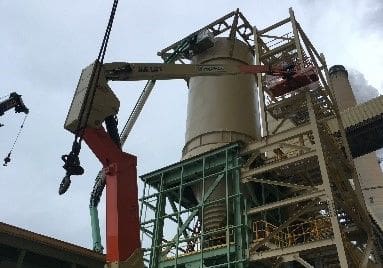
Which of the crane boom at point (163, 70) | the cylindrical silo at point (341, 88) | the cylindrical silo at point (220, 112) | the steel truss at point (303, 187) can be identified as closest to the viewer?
the crane boom at point (163, 70)

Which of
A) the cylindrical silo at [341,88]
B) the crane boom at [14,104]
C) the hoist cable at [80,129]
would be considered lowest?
the hoist cable at [80,129]

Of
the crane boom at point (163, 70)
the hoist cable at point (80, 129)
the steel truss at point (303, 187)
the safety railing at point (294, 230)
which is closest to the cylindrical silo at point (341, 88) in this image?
the steel truss at point (303, 187)

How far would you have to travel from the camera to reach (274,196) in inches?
892

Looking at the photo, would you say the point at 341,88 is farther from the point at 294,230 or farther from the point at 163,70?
the point at 163,70

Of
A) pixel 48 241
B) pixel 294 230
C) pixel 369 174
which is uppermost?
pixel 369 174

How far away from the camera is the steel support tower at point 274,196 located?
58.5 feet

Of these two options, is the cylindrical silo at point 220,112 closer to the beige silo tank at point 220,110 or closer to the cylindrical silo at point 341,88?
the beige silo tank at point 220,110

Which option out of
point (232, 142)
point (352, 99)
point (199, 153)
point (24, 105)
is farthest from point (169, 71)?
point (352, 99)

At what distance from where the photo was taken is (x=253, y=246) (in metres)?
18.0

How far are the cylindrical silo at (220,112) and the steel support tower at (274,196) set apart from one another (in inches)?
45.4

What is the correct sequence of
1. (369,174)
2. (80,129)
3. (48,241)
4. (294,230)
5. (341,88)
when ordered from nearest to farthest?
(80,129), (294,230), (48,241), (369,174), (341,88)

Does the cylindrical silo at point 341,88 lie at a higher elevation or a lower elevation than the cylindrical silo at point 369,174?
higher

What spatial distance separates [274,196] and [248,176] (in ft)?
11.3

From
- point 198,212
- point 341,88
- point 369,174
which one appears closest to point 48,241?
point 198,212
